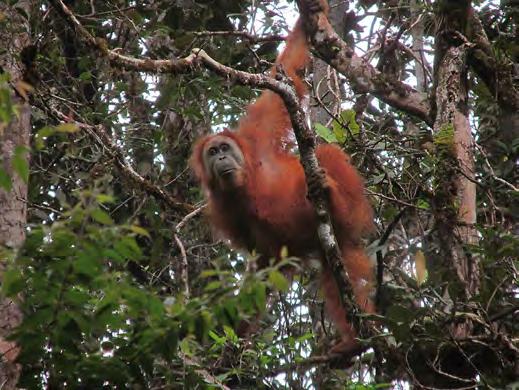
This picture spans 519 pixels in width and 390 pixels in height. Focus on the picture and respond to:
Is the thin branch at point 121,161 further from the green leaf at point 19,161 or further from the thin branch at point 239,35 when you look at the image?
the green leaf at point 19,161

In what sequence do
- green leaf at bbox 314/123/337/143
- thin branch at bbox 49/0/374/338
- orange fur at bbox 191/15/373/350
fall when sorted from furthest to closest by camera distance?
orange fur at bbox 191/15/373/350 → green leaf at bbox 314/123/337/143 → thin branch at bbox 49/0/374/338

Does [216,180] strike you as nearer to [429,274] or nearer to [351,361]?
[351,361]

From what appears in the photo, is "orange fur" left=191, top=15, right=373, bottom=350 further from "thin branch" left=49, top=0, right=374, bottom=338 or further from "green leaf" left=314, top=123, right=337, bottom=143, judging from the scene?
"thin branch" left=49, top=0, right=374, bottom=338

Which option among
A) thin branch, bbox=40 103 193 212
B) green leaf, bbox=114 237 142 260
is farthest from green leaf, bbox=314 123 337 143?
green leaf, bbox=114 237 142 260

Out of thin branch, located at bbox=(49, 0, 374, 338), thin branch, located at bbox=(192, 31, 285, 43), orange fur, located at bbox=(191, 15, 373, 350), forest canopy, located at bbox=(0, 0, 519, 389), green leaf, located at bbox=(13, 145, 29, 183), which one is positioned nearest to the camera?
green leaf, located at bbox=(13, 145, 29, 183)

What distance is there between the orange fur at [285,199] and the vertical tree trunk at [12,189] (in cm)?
136

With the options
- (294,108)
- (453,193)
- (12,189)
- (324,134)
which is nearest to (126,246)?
(294,108)

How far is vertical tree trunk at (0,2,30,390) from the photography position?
407 cm

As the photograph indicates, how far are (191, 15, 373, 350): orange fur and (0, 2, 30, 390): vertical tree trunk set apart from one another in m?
1.36

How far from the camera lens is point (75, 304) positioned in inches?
112

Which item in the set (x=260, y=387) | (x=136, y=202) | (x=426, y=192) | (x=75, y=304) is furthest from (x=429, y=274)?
(x=136, y=202)

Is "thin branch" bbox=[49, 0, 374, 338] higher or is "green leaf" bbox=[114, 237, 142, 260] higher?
"thin branch" bbox=[49, 0, 374, 338]

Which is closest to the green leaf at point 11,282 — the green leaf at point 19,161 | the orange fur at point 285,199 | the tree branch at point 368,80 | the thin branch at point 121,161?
the green leaf at point 19,161

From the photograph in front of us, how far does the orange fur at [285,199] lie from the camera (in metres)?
5.19
